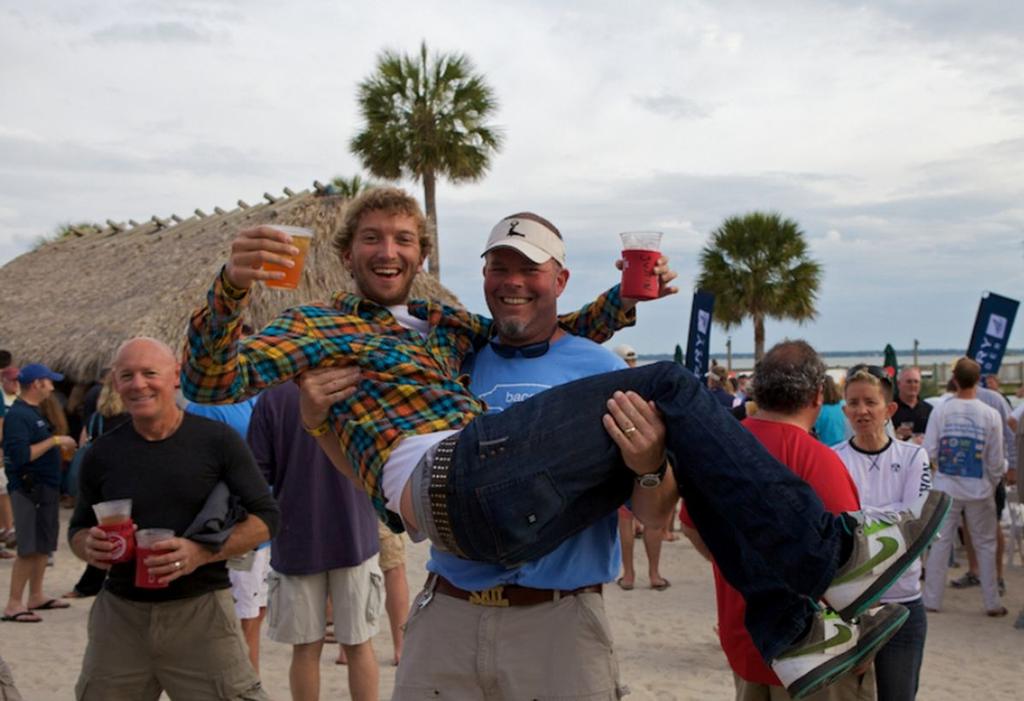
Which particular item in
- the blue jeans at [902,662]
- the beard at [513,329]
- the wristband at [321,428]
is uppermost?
the beard at [513,329]

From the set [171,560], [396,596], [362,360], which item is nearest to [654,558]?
[396,596]

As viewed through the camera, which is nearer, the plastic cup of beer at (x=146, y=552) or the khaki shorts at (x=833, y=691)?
the khaki shorts at (x=833, y=691)

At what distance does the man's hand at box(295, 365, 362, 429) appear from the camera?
2.75 meters

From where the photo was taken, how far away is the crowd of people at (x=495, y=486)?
2463 mm

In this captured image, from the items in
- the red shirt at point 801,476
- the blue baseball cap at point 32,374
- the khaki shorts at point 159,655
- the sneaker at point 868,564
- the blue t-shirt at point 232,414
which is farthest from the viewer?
the blue baseball cap at point 32,374

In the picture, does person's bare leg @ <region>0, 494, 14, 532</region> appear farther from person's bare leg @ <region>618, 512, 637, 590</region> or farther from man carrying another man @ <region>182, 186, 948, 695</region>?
man carrying another man @ <region>182, 186, 948, 695</region>

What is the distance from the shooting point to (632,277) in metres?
3.04

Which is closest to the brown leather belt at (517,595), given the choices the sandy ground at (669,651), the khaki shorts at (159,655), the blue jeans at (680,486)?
the blue jeans at (680,486)

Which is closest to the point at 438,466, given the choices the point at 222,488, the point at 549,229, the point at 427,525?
the point at 427,525

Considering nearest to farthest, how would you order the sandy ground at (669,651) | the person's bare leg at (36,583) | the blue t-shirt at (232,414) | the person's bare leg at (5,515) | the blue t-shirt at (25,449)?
1. the blue t-shirt at (232,414)
2. the sandy ground at (669,651)
3. the person's bare leg at (36,583)
4. the blue t-shirt at (25,449)
5. the person's bare leg at (5,515)

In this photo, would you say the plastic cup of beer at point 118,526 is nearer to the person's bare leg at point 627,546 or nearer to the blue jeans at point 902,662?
the blue jeans at point 902,662

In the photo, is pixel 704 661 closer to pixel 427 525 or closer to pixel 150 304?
pixel 427 525

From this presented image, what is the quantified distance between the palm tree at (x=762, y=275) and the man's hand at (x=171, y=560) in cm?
2822

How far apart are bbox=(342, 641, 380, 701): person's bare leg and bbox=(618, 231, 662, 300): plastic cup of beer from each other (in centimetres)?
291
